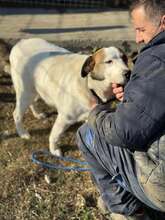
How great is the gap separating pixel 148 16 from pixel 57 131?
2.08 metres

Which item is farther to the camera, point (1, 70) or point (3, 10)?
point (3, 10)

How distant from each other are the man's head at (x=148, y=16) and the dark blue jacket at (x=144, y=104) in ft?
0.36

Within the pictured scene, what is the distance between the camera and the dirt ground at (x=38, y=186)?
4023 mm

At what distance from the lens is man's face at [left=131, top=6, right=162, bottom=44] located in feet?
9.52

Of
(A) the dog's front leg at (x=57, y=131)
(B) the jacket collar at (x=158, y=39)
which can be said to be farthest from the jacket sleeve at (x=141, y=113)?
(A) the dog's front leg at (x=57, y=131)

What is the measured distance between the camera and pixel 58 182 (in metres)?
4.39

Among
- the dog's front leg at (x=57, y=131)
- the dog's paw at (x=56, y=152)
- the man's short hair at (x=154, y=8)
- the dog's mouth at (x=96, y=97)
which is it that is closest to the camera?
the man's short hair at (x=154, y=8)

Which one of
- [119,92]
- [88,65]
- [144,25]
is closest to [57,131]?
[88,65]

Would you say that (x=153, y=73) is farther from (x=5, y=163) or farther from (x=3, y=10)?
(x=3, y=10)

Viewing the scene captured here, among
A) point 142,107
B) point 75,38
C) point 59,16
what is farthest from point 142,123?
point 59,16

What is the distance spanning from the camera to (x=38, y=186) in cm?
433

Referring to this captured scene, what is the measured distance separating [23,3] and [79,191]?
4.72m

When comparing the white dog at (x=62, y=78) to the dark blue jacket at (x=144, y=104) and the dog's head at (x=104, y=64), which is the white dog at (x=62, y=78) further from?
the dark blue jacket at (x=144, y=104)

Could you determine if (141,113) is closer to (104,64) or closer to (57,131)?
(104,64)
